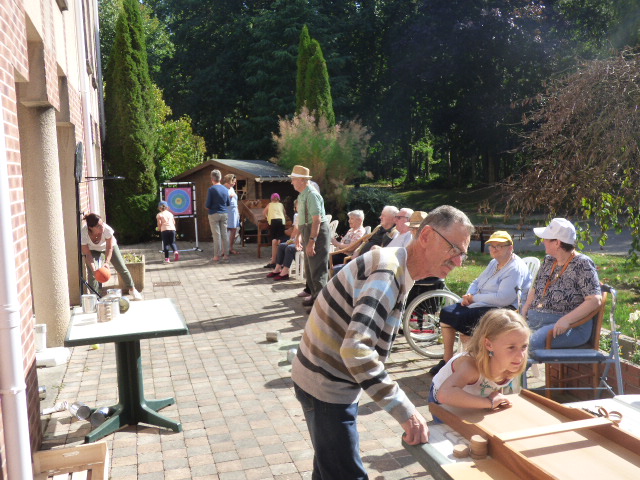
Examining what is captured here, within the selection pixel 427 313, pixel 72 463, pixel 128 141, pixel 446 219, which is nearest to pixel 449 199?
pixel 128 141

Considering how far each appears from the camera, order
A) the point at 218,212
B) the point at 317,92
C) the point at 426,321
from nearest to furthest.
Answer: the point at 426,321 → the point at 218,212 → the point at 317,92

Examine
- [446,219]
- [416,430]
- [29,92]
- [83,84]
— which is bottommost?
[416,430]

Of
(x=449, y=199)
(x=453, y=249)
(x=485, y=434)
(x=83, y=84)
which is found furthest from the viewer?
(x=449, y=199)

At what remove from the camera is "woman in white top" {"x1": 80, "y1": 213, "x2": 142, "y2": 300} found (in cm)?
923

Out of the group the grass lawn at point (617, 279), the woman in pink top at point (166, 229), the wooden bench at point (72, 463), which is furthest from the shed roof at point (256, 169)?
the wooden bench at point (72, 463)

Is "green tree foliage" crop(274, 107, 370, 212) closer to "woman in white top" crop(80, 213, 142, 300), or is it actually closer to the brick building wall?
the brick building wall

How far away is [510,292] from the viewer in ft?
18.2

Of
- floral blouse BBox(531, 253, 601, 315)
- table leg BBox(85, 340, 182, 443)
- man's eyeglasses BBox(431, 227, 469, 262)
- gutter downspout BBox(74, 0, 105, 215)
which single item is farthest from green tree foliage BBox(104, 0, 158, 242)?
man's eyeglasses BBox(431, 227, 469, 262)

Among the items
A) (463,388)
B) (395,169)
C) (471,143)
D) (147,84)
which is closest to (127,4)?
(147,84)

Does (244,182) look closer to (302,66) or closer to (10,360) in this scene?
(302,66)

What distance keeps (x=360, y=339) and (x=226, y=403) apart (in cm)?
338

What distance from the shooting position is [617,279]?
396 inches

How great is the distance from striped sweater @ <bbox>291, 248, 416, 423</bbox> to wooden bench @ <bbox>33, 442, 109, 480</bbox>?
1811 millimetres

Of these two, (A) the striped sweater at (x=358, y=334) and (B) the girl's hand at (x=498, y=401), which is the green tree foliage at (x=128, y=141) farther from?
(B) the girl's hand at (x=498, y=401)
